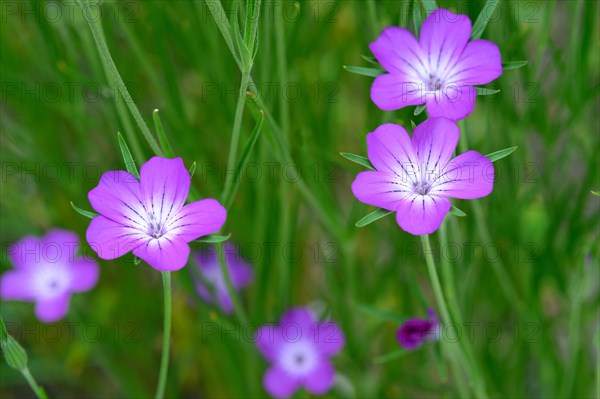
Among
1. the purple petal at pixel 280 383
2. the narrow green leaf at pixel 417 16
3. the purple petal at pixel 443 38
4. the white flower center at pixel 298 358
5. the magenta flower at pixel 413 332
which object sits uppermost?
the narrow green leaf at pixel 417 16

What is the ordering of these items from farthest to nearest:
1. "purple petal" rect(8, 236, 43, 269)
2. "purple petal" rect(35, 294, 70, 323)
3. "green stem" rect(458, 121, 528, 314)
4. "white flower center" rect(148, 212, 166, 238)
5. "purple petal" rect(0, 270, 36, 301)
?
1. "purple petal" rect(8, 236, 43, 269)
2. "purple petal" rect(0, 270, 36, 301)
3. "purple petal" rect(35, 294, 70, 323)
4. "green stem" rect(458, 121, 528, 314)
5. "white flower center" rect(148, 212, 166, 238)

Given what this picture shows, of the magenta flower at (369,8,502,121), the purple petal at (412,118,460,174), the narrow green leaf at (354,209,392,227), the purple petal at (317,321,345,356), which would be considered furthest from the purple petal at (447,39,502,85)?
the purple petal at (317,321,345,356)

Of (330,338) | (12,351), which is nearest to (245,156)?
(12,351)

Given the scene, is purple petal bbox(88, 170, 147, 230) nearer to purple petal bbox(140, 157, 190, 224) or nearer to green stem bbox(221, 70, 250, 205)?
purple petal bbox(140, 157, 190, 224)

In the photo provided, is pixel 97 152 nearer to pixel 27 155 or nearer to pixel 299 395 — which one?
pixel 27 155

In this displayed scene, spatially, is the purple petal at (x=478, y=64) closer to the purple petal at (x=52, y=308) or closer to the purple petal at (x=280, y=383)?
the purple petal at (x=280, y=383)

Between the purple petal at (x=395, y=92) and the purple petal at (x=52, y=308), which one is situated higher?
the purple petal at (x=395, y=92)

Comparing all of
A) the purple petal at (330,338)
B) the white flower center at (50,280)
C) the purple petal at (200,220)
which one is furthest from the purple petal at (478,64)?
the white flower center at (50,280)
